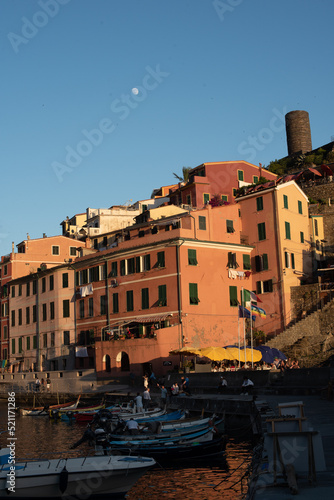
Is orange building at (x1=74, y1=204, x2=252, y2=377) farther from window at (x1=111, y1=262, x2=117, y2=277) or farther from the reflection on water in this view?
the reflection on water

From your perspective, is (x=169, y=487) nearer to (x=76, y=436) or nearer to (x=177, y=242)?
(x=76, y=436)

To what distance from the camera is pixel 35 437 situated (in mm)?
32938

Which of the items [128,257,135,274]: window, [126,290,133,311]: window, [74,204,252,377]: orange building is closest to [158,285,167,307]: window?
[74,204,252,377]: orange building

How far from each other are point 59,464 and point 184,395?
1769 centimetres

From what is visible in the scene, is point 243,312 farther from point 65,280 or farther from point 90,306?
point 65,280

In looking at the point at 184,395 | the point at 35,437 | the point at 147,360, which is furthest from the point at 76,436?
the point at 147,360

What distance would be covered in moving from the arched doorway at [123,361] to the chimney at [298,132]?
60.0 m

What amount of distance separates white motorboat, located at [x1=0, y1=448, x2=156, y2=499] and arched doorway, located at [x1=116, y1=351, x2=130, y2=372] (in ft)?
96.4

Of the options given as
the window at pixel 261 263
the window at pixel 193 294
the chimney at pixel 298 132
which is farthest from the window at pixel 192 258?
the chimney at pixel 298 132

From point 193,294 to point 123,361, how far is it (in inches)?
317

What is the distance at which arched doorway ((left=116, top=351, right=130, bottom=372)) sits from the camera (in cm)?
4794

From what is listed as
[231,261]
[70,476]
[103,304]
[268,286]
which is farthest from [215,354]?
[70,476]

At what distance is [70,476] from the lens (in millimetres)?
16938

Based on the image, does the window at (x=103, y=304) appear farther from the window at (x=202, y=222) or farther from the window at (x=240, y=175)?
the window at (x=240, y=175)
